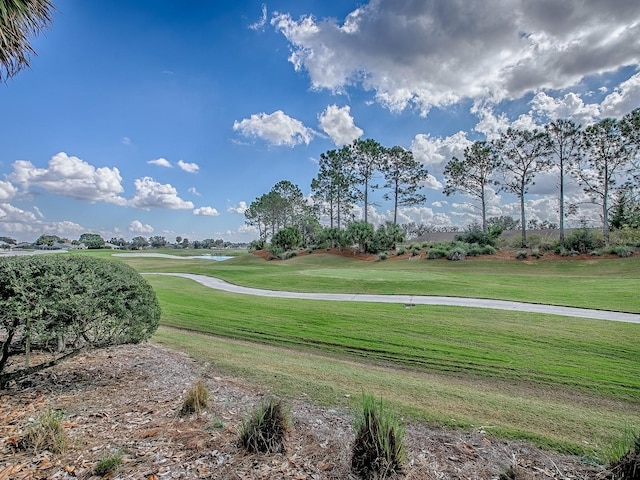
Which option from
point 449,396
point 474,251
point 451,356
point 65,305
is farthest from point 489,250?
point 65,305

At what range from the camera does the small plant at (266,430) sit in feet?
8.76

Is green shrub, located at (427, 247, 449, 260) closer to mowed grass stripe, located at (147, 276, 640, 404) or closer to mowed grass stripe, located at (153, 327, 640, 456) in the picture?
mowed grass stripe, located at (147, 276, 640, 404)

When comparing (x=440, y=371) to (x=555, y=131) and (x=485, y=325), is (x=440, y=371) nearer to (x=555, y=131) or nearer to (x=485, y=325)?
(x=485, y=325)

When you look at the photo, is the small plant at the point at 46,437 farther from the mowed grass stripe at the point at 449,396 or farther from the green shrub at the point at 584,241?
the green shrub at the point at 584,241

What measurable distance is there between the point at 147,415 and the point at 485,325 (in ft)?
25.5

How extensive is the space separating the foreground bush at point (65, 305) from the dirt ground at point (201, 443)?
555 millimetres

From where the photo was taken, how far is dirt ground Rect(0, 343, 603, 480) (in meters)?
2.42

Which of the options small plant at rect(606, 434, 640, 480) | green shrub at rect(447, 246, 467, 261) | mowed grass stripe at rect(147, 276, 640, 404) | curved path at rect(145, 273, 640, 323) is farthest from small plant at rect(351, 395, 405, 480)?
green shrub at rect(447, 246, 467, 261)

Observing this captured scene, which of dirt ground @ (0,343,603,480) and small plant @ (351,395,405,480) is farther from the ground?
small plant @ (351,395,405,480)

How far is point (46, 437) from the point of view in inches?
106

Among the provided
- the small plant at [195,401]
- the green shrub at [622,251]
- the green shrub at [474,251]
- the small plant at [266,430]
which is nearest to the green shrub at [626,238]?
the green shrub at [622,251]

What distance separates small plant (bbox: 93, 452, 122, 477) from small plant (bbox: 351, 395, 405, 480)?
1775 millimetres

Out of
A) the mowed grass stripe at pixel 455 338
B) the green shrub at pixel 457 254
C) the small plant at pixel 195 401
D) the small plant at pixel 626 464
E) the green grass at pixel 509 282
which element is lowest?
the mowed grass stripe at pixel 455 338

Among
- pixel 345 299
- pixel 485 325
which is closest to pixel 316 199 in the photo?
→ pixel 345 299
